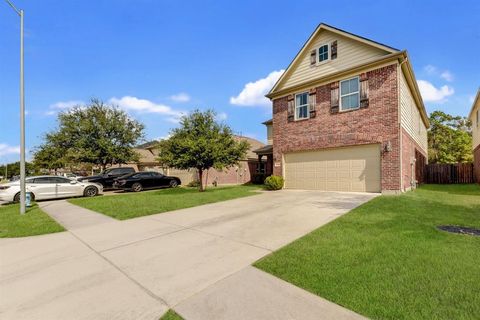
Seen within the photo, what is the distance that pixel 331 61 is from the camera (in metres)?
14.1

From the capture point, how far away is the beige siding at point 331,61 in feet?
42.2

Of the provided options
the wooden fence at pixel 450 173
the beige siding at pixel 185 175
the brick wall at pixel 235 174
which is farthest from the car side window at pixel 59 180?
the wooden fence at pixel 450 173

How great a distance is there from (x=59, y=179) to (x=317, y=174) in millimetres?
14650

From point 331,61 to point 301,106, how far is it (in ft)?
9.65

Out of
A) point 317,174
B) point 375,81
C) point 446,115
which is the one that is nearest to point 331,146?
point 317,174

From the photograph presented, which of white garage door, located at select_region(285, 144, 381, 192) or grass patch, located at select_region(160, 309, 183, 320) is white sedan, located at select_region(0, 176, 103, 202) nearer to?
white garage door, located at select_region(285, 144, 381, 192)

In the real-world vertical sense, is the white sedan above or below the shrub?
above

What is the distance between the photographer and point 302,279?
3.33 meters

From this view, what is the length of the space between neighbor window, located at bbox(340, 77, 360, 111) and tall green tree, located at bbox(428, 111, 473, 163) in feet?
86.9

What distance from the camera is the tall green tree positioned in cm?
3070

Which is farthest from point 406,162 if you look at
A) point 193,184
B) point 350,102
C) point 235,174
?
point 193,184

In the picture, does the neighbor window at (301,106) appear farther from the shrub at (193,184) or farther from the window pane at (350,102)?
the shrub at (193,184)

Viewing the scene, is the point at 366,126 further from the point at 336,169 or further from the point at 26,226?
the point at 26,226

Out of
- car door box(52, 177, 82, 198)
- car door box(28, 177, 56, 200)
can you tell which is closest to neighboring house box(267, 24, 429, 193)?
car door box(52, 177, 82, 198)
